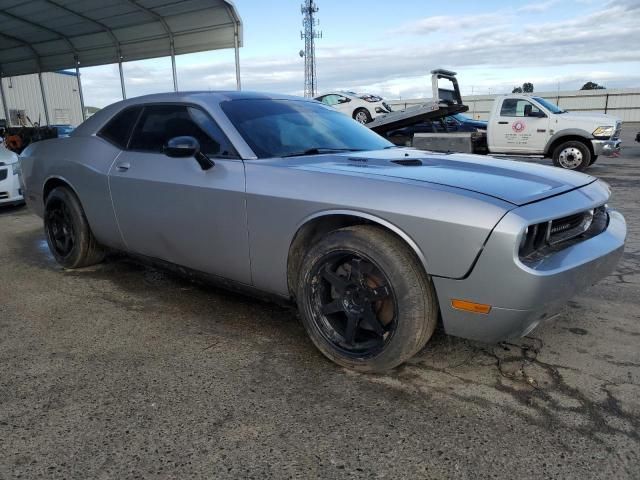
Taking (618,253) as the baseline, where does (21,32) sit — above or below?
above

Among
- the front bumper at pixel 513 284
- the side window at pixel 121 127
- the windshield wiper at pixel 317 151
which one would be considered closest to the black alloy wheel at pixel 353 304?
the front bumper at pixel 513 284

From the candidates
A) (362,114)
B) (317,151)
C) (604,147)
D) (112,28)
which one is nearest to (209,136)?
(317,151)

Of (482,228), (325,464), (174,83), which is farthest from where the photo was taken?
(174,83)

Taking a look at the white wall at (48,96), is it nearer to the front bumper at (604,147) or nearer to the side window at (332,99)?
the side window at (332,99)

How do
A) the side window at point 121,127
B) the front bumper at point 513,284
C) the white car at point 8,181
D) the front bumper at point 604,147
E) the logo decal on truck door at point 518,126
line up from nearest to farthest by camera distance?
the front bumper at point 513,284
the side window at point 121,127
the white car at point 8,181
the front bumper at point 604,147
the logo decal on truck door at point 518,126

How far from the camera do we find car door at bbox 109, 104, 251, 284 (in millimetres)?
3158

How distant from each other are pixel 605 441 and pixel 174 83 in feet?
46.6

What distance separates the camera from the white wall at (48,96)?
1443 inches

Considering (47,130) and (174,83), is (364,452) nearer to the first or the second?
(174,83)

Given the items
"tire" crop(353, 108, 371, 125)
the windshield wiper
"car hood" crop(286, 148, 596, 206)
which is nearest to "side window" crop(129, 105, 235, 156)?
the windshield wiper

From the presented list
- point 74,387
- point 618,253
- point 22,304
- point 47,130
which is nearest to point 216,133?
point 74,387

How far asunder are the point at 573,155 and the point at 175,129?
33.1 feet

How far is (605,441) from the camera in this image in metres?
2.12

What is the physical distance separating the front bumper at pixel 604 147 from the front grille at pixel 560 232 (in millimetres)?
9218
